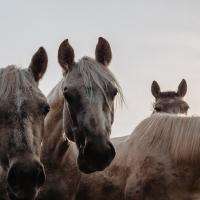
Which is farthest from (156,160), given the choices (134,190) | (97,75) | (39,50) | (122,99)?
(39,50)

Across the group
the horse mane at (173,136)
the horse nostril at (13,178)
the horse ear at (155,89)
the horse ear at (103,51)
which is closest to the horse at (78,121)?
the horse ear at (103,51)

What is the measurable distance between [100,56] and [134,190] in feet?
6.45

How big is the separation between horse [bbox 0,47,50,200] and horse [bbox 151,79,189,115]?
6.30 m

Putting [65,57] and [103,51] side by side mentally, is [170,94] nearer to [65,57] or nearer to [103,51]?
[103,51]

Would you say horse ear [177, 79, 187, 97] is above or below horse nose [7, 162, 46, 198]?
below

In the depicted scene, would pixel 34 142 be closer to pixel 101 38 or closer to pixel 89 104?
pixel 89 104

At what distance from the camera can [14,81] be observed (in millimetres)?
5191

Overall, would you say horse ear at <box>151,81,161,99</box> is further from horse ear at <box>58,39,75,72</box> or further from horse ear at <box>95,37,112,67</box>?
horse ear at <box>58,39,75,72</box>

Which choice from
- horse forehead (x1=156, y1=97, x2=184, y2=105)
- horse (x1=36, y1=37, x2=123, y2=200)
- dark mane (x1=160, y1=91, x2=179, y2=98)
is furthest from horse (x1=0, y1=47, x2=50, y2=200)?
dark mane (x1=160, y1=91, x2=179, y2=98)

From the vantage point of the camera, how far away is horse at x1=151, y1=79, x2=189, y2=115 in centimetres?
1127

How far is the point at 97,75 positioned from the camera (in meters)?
5.76

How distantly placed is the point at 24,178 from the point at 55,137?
6.53 feet

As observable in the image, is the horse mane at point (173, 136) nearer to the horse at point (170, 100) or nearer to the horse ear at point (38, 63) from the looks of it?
the horse ear at point (38, 63)

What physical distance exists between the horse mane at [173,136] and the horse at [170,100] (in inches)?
157
